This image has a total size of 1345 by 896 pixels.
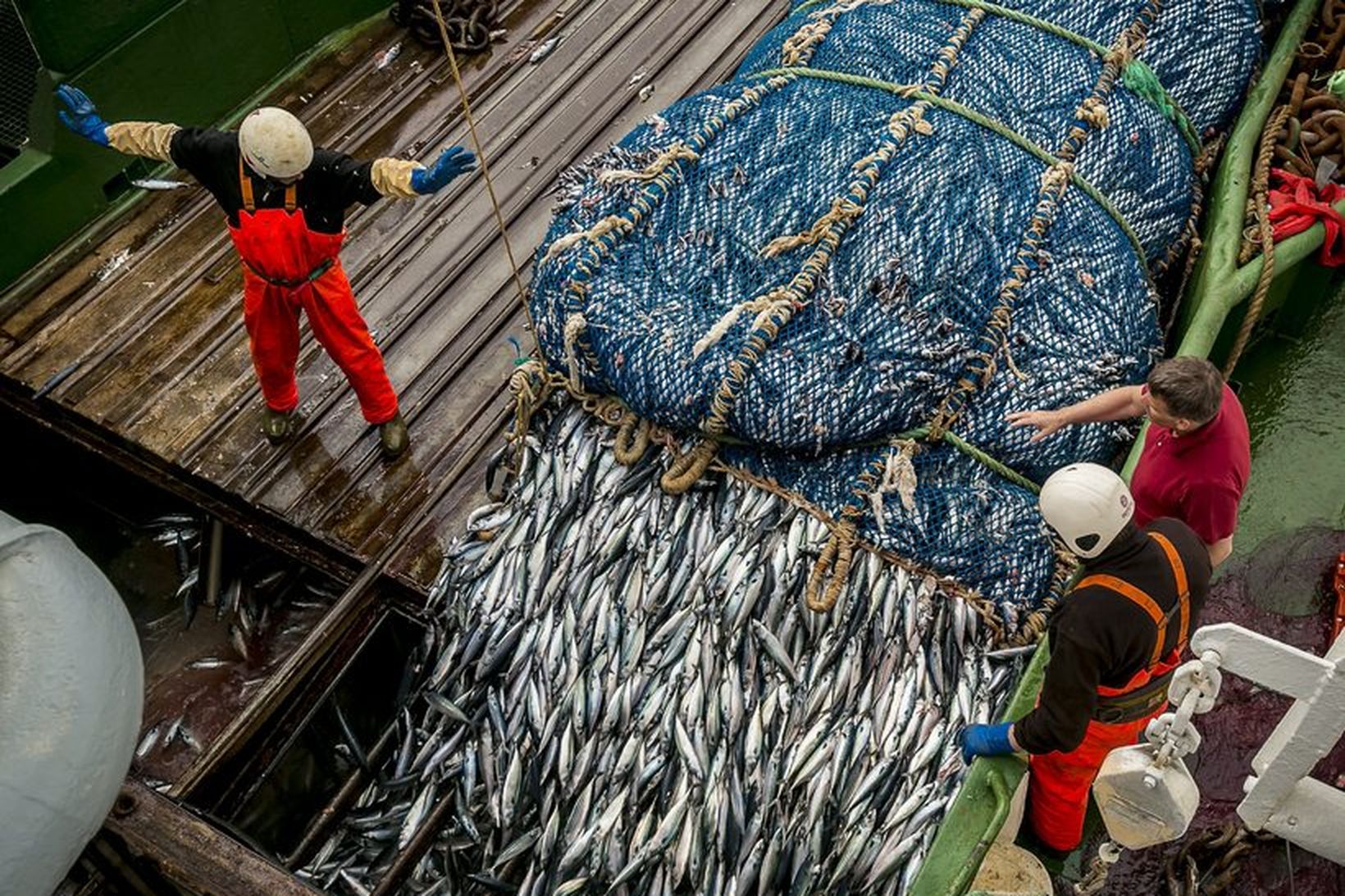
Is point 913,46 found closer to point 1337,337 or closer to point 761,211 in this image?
point 761,211

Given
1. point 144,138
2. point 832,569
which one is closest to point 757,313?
point 832,569

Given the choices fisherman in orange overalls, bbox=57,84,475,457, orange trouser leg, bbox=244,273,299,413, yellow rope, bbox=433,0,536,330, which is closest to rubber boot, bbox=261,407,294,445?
orange trouser leg, bbox=244,273,299,413

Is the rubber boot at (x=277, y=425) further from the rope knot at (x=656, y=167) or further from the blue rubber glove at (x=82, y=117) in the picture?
the rope knot at (x=656, y=167)

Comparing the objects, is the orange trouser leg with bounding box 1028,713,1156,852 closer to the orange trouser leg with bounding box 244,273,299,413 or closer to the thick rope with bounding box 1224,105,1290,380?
the thick rope with bounding box 1224,105,1290,380

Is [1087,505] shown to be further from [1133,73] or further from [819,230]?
[1133,73]

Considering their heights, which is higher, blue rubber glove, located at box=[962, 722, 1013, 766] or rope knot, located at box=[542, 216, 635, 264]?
rope knot, located at box=[542, 216, 635, 264]

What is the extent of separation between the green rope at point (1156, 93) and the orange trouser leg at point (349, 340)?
13.1 ft

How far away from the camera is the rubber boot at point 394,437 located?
6824 mm

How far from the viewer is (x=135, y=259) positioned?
788 centimetres

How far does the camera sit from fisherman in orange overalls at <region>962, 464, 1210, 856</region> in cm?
440

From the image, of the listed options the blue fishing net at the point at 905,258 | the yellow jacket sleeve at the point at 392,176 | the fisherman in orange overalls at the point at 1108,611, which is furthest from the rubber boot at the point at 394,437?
the fisherman in orange overalls at the point at 1108,611

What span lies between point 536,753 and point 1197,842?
276 centimetres

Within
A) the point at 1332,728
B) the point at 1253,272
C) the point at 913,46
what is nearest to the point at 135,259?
the point at 913,46

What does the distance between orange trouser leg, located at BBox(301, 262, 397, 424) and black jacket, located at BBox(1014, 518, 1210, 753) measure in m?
3.57
